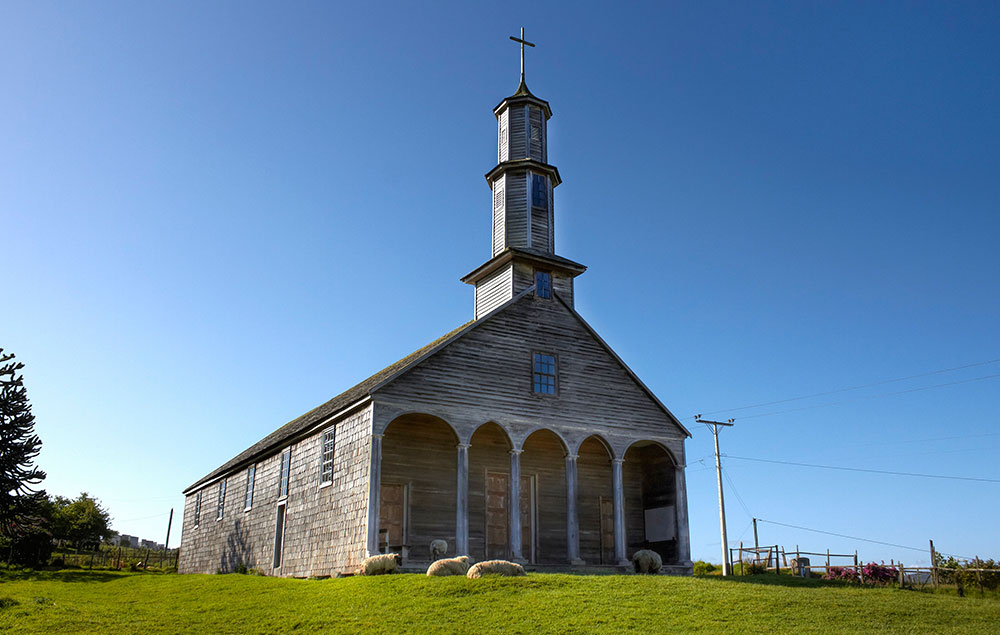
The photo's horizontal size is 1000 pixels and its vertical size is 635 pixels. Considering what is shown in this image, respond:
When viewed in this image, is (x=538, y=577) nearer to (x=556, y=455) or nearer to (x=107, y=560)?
(x=556, y=455)

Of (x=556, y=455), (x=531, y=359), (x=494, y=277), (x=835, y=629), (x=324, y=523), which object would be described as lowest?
(x=835, y=629)

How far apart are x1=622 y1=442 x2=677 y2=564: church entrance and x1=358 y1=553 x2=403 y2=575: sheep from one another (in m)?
10.9

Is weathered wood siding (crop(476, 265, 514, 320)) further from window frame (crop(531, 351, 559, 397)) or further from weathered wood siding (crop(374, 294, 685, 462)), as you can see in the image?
window frame (crop(531, 351, 559, 397))

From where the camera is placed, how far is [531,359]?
89.6 feet

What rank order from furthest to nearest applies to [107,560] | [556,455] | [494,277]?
1. [107,560]
2. [494,277]
3. [556,455]

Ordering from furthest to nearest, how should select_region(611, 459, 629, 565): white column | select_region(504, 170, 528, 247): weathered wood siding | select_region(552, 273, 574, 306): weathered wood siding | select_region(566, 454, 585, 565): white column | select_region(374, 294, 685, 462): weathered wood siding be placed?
select_region(504, 170, 528, 247): weathered wood siding
select_region(552, 273, 574, 306): weathered wood siding
select_region(611, 459, 629, 565): white column
select_region(566, 454, 585, 565): white column
select_region(374, 294, 685, 462): weathered wood siding

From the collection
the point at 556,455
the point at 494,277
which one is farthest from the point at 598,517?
the point at 494,277

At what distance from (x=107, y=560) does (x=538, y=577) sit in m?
48.6

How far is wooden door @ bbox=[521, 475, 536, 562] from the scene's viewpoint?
27.9 metres

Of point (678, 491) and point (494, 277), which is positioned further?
point (494, 277)

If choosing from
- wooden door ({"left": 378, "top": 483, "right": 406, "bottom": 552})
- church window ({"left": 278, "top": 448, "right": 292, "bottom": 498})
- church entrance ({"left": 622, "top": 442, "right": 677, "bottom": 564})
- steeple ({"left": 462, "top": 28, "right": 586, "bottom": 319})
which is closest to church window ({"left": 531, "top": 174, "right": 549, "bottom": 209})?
steeple ({"left": 462, "top": 28, "right": 586, "bottom": 319})

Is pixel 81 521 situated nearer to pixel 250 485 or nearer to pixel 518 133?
pixel 250 485

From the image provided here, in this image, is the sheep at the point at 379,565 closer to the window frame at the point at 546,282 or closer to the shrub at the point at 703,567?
the window frame at the point at 546,282

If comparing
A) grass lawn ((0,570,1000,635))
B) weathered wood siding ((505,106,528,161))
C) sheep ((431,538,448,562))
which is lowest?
grass lawn ((0,570,1000,635))
